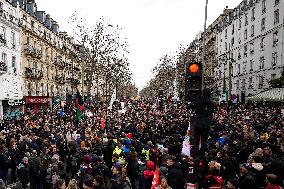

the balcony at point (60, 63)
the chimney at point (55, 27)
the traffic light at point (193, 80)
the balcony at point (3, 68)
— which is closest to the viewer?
the traffic light at point (193, 80)

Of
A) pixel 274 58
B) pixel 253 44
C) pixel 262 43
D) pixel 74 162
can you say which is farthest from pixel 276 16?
pixel 74 162

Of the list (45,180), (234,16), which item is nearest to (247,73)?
(234,16)

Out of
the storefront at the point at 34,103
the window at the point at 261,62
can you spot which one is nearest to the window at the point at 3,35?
the storefront at the point at 34,103

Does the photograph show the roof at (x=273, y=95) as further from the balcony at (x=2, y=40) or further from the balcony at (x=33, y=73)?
the balcony at (x=33, y=73)

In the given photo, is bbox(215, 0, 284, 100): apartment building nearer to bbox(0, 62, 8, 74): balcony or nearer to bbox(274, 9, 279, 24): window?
bbox(274, 9, 279, 24): window

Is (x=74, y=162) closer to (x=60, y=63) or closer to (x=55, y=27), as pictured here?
(x=60, y=63)

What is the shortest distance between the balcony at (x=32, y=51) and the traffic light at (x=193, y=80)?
36.8 meters

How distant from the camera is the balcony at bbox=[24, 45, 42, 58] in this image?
4132 cm

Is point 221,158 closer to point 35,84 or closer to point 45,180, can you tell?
point 45,180

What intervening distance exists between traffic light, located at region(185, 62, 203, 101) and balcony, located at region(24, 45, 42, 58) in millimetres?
36838

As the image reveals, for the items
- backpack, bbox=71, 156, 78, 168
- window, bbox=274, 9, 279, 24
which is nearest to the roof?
window, bbox=274, 9, 279, 24

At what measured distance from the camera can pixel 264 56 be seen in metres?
45.4

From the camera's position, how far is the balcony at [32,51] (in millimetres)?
41316

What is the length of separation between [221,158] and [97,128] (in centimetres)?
1166
